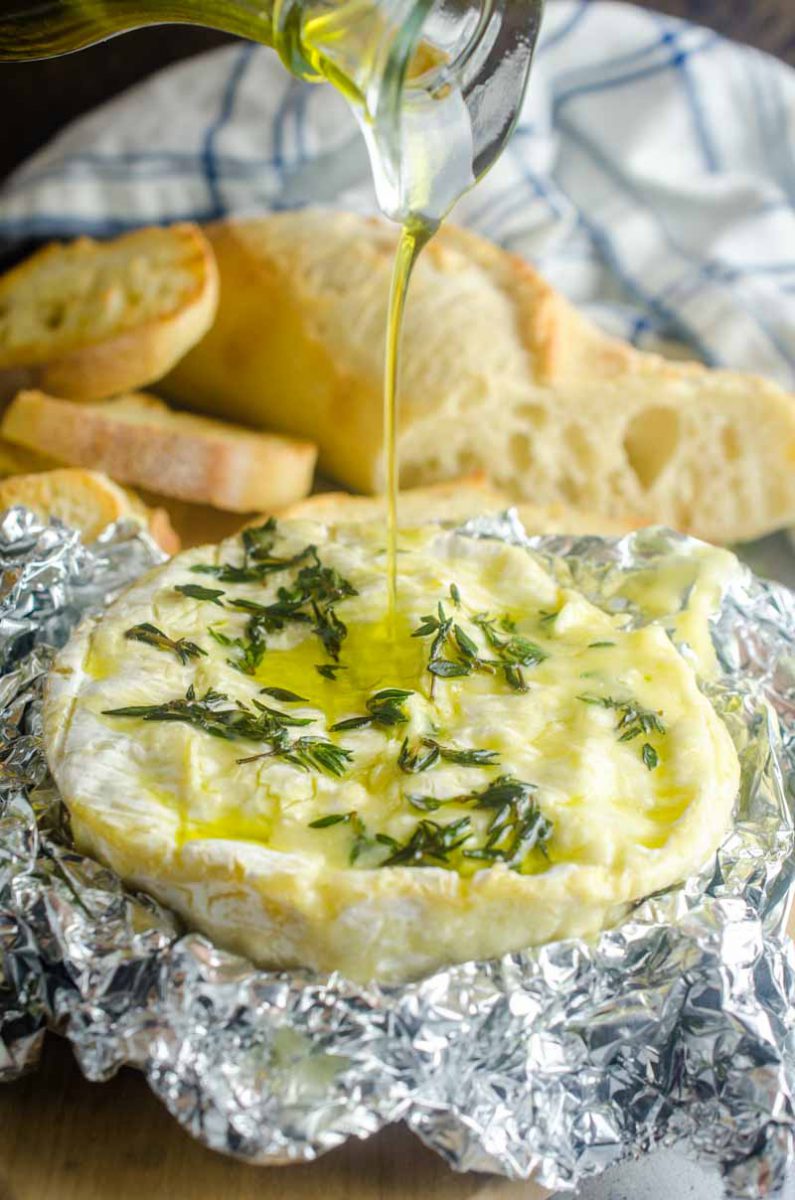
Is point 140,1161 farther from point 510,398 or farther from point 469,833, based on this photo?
point 510,398

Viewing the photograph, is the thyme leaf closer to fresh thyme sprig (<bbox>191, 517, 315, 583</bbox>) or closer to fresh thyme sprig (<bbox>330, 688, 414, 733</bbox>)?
fresh thyme sprig (<bbox>330, 688, 414, 733</bbox>)

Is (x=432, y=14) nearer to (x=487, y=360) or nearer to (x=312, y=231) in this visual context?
(x=487, y=360)

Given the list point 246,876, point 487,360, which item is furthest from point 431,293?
point 246,876

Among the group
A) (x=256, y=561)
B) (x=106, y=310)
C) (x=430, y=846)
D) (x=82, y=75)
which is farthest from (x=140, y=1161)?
(x=82, y=75)

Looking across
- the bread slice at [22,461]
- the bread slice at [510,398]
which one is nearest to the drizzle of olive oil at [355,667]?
the bread slice at [510,398]

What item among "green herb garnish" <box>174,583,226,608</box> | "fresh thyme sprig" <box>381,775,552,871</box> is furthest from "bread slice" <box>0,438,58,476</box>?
"fresh thyme sprig" <box>381,775,552,871</box>
